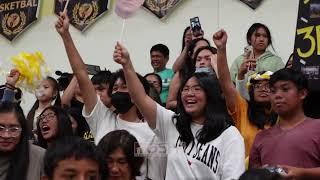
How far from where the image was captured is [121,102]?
3.80m

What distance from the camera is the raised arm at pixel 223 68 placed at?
367 cm

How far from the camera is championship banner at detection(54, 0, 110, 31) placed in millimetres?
7738

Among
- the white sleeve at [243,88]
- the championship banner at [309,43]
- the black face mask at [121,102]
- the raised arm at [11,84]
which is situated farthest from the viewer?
the white sleeve at [243,88]

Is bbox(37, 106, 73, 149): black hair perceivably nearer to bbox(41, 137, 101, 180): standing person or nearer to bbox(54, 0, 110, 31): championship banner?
bbox(41, 137, 101, 180): standing person

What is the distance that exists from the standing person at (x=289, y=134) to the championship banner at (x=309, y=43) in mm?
412

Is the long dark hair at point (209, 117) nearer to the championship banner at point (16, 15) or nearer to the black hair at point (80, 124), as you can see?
the black hair at point (80, 124)

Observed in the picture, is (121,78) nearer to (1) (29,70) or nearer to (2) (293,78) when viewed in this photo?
(2) (293,78)

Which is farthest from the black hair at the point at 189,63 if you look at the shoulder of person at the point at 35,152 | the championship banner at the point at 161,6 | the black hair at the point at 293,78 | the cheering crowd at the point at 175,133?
the shoulder of person at the point at 35,152

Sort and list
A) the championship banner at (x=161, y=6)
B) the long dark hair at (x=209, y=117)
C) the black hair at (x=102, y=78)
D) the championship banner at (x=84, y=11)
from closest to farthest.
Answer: the long dark hair at (x=209, y=117), the black hair at (x=102, y=78), the championship banner at (x=161, y=6), the championship banner at (x=84, y=11)

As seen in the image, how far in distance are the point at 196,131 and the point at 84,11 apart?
4932 millimetres

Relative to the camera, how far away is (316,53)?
154 inches

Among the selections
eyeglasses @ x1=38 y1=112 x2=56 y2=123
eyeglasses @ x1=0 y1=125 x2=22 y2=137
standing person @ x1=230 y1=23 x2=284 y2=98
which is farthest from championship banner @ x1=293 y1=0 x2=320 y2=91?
eyeglasses @ x1=0 y1=125 x2=22 y2=137

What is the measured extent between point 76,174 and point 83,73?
1.47 meters

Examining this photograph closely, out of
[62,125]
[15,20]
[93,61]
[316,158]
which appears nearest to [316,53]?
[316,158]
